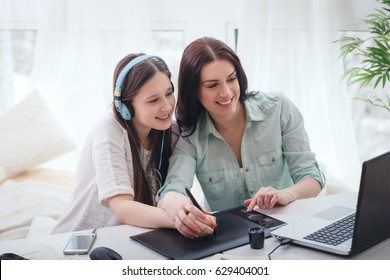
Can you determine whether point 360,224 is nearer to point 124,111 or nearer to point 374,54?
point 124,111

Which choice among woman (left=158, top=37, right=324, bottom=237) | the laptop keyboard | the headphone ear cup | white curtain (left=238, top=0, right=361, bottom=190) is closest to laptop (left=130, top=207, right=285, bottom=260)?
the laptop keyboard

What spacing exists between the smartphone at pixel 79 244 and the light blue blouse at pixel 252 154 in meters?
0.46

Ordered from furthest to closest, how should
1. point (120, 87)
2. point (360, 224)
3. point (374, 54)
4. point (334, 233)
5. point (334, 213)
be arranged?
point (374, 54)
point (120, 87)
point (334, 213)
point (334, 233)
point (360, 224)

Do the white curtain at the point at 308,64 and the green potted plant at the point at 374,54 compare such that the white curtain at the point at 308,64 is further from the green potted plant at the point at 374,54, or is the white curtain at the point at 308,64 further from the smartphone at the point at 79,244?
the smartphone at the point at 79,244

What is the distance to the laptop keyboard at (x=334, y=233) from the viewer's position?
1.20m

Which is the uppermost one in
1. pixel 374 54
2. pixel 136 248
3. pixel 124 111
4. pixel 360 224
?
pixel 374 54

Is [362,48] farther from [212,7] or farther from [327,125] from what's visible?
[212,7]

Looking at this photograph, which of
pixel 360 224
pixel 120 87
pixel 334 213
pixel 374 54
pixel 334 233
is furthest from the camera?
pixel 374 54

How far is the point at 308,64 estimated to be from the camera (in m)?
2.78

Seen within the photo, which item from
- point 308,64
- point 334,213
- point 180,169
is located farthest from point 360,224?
point 308,64

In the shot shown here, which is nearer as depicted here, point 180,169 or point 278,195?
point 278,195

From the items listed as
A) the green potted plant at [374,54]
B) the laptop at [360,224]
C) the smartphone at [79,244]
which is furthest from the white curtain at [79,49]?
the laptop at [360,224]

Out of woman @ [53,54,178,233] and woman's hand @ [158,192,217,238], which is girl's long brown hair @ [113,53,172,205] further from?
woman's hand @ [158,192,217,238]

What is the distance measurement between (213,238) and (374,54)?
1522 mm
